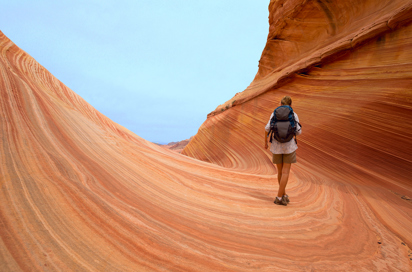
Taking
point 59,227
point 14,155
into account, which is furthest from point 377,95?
point 14,155

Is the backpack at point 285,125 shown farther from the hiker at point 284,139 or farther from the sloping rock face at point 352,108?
the sloping rock face at point 352,108

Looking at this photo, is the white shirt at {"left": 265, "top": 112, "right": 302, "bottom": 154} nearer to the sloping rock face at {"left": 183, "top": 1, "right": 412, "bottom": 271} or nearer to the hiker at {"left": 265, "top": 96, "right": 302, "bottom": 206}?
the hiker at {"left": 265, "top": 96, "right": 302, "bottom": 206}

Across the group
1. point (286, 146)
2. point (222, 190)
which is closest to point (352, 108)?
point (286, 146)

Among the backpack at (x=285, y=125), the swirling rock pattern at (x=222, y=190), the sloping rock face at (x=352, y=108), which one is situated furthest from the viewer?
the sloping rock face at (x=352, y=108)

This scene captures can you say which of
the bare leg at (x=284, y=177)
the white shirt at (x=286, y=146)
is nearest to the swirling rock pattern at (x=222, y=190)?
the bare leg at (x=284, y=177)

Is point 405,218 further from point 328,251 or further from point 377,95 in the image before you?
point 377,95

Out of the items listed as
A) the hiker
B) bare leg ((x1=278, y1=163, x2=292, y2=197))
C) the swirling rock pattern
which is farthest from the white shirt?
the swirling rock pattern

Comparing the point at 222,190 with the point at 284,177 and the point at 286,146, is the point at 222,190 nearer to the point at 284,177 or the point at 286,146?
the point at 284,177

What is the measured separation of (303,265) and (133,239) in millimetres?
1336

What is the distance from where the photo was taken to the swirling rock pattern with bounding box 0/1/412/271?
1.47 metres

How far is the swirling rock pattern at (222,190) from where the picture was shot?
147cm

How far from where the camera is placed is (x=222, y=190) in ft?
10.6

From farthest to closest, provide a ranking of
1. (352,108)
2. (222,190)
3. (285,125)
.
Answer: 1. (352,108)
2. (222,190)
3. (285,125)

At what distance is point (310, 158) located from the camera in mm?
5430
